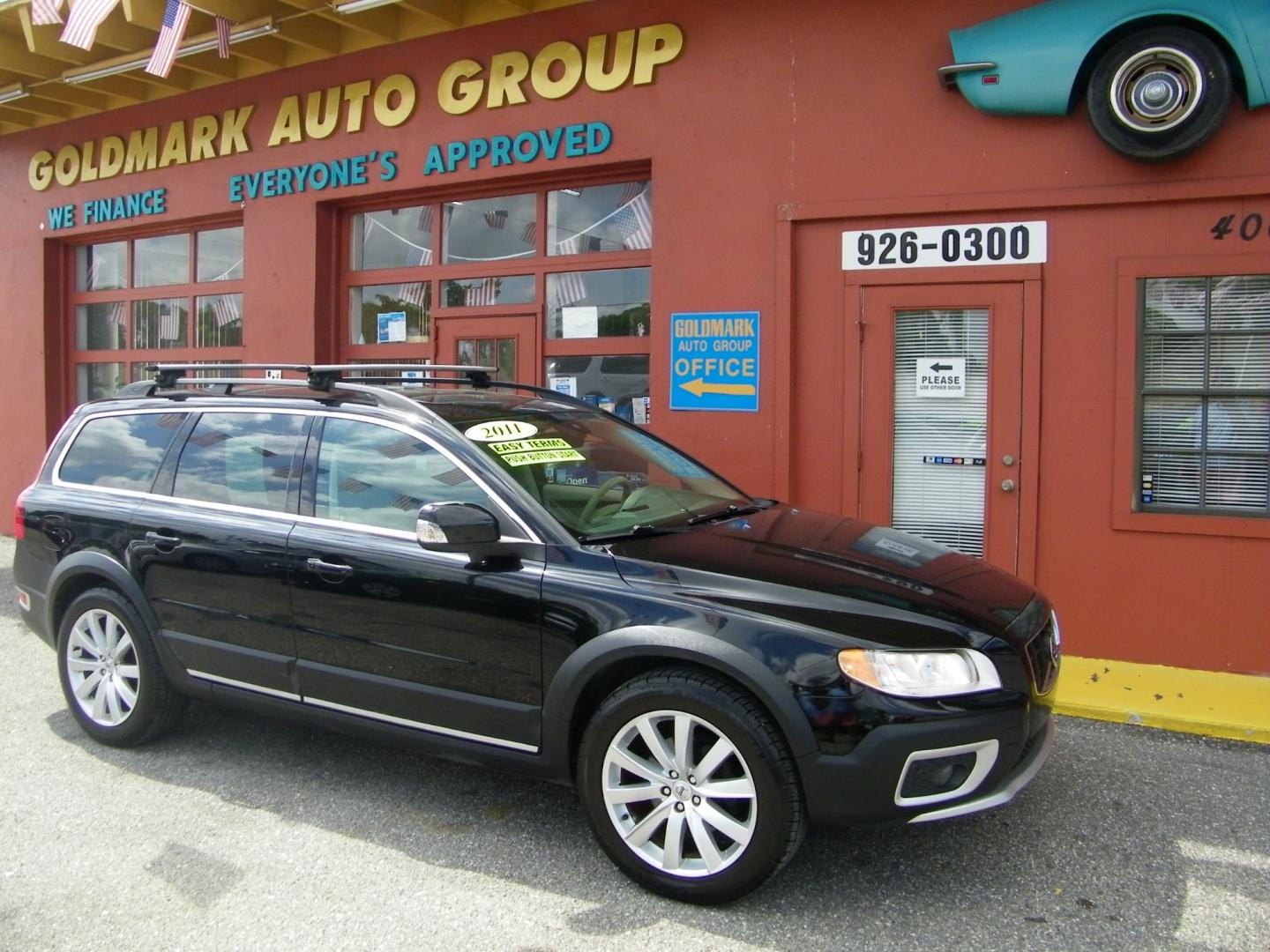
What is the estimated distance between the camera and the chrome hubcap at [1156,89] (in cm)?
538

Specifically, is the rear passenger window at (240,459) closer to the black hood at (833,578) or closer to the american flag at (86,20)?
the black hood at (833,578)

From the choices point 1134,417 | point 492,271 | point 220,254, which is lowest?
point 1134,417

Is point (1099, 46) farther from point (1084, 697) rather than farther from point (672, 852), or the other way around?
point (672, 852)

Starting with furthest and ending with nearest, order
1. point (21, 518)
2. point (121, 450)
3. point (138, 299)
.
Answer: point (138, 299)
point (21, 518)
point (121, 450)

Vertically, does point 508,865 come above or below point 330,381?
below

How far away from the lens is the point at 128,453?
4.75 meters

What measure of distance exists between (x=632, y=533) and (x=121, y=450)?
8.95ft

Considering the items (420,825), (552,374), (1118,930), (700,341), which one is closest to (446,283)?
(552,374)

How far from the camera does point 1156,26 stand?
5.48m

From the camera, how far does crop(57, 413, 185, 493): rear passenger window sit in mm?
4652

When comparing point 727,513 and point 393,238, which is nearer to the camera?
point 727,513

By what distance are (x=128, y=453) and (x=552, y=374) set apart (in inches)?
138

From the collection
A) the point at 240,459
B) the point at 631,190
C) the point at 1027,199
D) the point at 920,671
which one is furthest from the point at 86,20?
the point at 920,671

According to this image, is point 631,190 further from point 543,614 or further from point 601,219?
point 543,614
